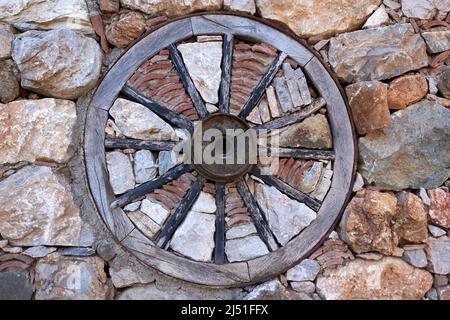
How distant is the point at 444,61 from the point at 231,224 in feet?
4.67

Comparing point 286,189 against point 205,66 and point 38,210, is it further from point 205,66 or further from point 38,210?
point 38,210

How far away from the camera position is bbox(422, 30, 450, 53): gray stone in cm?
239

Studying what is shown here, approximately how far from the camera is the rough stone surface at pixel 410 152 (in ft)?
7.52

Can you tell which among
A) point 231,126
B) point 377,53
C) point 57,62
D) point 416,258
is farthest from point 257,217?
point 57,62

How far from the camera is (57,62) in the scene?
208 cm

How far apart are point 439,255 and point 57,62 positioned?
207cm

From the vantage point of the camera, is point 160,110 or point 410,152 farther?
point 410,152

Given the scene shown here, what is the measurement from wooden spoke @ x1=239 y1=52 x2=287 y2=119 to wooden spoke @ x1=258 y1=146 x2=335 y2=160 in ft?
0.64

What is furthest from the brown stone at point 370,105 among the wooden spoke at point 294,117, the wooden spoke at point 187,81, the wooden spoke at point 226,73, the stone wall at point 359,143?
the wooden spoke at point 187,81

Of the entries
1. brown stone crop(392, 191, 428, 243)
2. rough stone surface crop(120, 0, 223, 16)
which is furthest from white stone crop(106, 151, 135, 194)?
brown stone crop(392, 191, 428, 243)

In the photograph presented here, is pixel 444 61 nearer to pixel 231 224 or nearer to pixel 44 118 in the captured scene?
pixel 231 224

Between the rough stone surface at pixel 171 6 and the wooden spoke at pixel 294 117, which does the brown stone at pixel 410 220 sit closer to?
the wooden spoke at pixel 294 117

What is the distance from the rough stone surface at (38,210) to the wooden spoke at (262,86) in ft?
3.04

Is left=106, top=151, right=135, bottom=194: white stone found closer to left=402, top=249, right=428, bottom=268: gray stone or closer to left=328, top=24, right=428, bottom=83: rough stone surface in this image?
left=328, top=24, right=428, bottom=83: rough stone surface
